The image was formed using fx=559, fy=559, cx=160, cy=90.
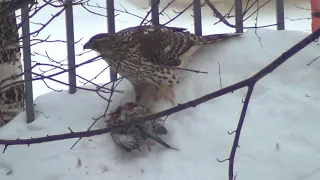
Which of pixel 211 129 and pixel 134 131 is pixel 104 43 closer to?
pixel 134 131

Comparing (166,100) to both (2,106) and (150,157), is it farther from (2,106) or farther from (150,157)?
(2,106)

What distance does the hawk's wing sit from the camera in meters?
3.37

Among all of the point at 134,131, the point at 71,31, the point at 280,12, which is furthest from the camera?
the point at 280,12

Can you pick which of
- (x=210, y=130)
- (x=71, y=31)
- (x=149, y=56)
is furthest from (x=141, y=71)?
(x=71, y=31)

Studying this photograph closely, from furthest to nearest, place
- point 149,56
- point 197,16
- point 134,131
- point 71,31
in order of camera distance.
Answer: point 197,16 → point 71,31 → point 149,56 → point 134,131

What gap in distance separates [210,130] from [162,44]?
2.06ft

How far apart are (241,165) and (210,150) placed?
0.22 meters

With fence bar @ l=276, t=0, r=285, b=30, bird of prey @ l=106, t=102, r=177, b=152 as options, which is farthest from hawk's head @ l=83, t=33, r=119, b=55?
fence bar @ l=276, t=0, r=285, b=30

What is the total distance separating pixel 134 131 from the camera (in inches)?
127

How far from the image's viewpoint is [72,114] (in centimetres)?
358

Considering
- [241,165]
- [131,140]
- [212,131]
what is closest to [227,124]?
[212,131]

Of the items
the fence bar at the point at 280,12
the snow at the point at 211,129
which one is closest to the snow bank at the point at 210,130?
the snow at the point at 211,129

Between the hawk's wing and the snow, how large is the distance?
8.2 inches

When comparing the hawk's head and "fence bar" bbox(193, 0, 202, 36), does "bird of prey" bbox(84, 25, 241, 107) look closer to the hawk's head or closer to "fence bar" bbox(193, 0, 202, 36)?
the hawk's head
